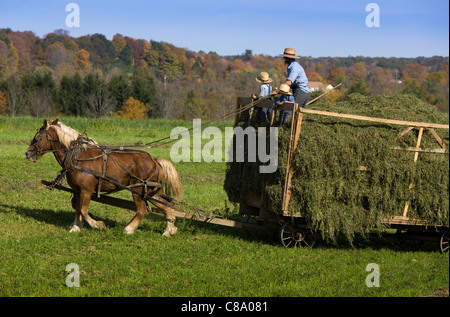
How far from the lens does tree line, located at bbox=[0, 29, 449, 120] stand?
64062mm

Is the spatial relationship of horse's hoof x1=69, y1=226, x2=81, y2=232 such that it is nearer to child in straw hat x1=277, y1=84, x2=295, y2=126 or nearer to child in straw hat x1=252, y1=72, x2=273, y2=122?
child in straw hat x1=252, y1=72, x2=273, y2=122

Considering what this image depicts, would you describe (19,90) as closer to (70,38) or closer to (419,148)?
(419,148)

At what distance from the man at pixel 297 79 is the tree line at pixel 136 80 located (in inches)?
123

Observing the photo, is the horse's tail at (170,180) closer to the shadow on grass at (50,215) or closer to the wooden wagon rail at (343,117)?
the shadow on grass at (50,215)

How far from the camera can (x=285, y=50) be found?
36.4 ft

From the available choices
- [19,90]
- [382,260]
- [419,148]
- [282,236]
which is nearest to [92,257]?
[282,236]

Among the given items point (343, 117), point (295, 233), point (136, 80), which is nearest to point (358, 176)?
point (343, 117)

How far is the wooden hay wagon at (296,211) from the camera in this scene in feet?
31.5

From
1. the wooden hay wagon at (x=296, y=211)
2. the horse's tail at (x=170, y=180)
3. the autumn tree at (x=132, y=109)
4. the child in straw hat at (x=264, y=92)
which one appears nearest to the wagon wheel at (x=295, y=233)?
the wooden hay wagon at (x=296, y=211)

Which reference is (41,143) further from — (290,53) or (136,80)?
(136,80)

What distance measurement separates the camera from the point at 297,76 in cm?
1078

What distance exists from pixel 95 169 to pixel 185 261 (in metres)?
3.00

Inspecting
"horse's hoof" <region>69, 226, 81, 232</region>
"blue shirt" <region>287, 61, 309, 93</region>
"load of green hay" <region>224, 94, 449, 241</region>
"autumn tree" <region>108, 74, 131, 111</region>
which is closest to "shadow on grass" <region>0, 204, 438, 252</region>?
"horse's hoof" <region>69, 226, 81, 232</region>
